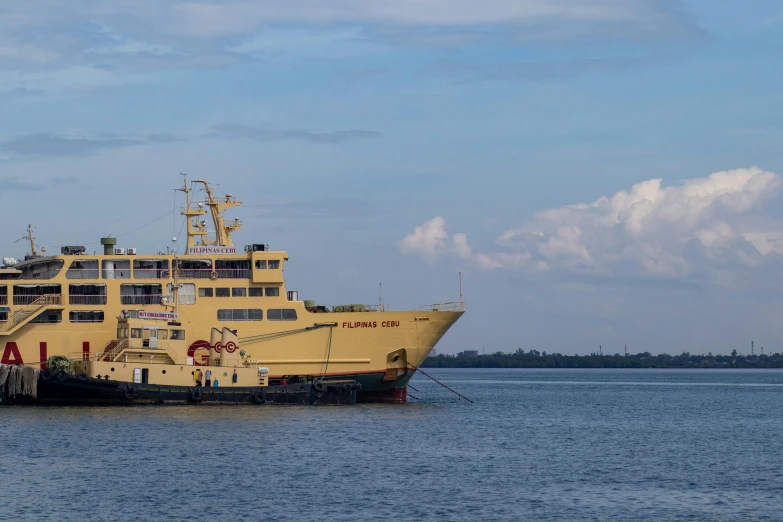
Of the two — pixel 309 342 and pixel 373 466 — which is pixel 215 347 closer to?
pixel 309 342

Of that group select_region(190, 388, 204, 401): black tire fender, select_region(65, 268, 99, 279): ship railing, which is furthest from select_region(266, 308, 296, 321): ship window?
select_region(65, 268, 99, 279): ship railing

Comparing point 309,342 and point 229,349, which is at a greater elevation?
point 309,342

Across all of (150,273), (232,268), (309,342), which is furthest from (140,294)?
(309,342)

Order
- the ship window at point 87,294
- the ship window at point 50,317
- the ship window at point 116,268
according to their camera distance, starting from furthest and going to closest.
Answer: the ship window at point 116,268 < the ship window at point 87,294 < the ship window at point 50,317

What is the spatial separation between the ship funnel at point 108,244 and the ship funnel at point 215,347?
7.99m

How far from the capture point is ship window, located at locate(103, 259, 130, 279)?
59.4 m

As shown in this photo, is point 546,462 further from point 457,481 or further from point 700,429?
point 700,429

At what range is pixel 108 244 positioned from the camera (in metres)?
60.2

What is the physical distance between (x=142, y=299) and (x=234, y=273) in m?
5.28

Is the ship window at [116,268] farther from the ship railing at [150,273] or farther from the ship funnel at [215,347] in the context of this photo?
the ship funnel at [215,347]

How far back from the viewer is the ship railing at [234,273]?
59.7 meters

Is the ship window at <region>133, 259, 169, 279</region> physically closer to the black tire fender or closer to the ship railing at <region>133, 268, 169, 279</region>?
the ship railing at <region>133, 268, 169, 279</region>

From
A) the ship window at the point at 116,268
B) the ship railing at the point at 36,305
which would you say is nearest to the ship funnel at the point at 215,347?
the ship window at the point at 116,268

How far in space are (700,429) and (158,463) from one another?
94.7ft
